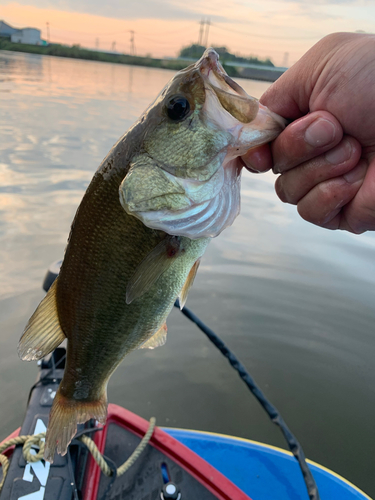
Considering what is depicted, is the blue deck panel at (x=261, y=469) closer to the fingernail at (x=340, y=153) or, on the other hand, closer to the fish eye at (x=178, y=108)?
the fingernail at (x=340, y=153)

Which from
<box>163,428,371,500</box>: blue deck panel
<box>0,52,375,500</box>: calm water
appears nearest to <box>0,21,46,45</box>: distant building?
<box>0,52,375,500</box>: calm water

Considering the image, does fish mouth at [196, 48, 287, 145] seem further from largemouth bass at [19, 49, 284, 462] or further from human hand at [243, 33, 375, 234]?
human hand at [243, 33, 375, 234]

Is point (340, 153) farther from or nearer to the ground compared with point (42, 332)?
farther from the ground

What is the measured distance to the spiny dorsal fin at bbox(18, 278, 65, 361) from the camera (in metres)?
1.59

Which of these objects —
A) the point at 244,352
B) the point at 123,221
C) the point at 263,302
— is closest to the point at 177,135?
the point at 123,221

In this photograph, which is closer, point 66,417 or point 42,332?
point 42,332

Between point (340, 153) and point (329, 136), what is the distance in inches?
4.9

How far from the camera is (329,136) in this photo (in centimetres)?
135

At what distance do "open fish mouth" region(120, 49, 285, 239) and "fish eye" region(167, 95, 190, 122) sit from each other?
11 millimetres

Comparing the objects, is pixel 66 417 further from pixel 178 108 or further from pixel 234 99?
pixel 234 99

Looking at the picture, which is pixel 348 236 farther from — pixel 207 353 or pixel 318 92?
pixel 318 92

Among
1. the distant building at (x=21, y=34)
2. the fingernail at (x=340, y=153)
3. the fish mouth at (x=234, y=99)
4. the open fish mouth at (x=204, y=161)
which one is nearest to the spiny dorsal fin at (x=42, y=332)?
the open fish mouth at (x=204, y=161)

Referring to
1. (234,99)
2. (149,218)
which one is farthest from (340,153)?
(149,218)

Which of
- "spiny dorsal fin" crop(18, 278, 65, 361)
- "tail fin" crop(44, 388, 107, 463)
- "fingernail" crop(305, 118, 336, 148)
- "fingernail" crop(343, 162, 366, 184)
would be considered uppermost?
"fingernail" crop(305, 118, 336, 148)
